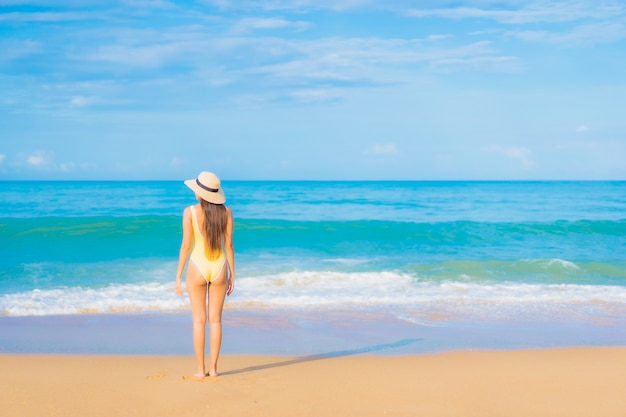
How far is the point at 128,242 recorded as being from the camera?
756 inches

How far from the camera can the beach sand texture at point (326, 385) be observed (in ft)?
15.2

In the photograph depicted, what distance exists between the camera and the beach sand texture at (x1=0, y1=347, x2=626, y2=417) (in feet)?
15.2

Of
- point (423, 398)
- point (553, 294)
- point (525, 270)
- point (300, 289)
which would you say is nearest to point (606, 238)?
point (525, 270)

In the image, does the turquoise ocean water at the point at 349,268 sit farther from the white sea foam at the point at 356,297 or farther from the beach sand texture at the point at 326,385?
the beach sand texture at the point at 326,385

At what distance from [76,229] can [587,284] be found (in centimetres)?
1573

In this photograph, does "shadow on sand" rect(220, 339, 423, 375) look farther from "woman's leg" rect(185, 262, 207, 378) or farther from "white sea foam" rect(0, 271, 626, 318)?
"white sea foam" rect(0, 271, 626, 318)

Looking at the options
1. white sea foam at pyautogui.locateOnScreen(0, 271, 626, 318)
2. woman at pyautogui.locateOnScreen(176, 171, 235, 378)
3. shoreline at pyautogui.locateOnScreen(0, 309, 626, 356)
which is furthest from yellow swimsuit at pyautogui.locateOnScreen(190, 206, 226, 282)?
white sea foam at pyautogui.locateOnScreen(0, 271, 626, 318)

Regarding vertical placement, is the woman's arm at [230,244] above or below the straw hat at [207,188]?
below

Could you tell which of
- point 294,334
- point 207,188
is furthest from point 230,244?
point 294,334

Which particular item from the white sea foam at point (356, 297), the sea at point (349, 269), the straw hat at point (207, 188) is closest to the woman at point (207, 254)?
the straw hat at point (207, 188)

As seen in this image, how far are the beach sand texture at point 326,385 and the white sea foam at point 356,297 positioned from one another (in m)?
2.65

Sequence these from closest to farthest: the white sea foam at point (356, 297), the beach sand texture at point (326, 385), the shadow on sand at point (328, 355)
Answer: the beach sand texture at point (326, 385) < the shadow on sand at point (328, 355) < the white sea foam at point (356, 297)

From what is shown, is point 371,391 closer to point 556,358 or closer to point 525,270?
point 556,358

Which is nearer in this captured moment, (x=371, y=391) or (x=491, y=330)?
(x=371, y=391)
